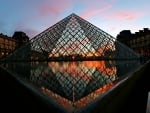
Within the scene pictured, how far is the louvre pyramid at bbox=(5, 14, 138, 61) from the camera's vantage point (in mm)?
26375

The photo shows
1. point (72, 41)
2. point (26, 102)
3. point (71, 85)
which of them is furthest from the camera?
point (72, 41)

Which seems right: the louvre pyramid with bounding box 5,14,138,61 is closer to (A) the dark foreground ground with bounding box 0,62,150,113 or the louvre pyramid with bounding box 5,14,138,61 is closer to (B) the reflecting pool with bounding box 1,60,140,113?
(B) the reflecting pool with bounding box 1,60,140,113

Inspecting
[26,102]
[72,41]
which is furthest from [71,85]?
[72,41]

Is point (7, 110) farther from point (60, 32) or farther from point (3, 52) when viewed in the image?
point (3, 52)

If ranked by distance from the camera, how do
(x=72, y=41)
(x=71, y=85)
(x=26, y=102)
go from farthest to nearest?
(x=72, y=41) < (x=71, y=85) < (x=26, y=102)

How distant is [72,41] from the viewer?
28938 mm

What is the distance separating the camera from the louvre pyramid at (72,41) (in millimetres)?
26375

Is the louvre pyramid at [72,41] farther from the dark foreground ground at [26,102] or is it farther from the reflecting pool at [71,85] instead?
the dark foreground ground at [26,102]

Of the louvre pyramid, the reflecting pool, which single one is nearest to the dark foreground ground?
the reflecting pool

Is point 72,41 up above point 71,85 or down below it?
above

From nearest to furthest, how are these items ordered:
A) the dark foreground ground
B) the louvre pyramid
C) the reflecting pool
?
the dark foreground ground, the reflecting pool, the louvre pyramid

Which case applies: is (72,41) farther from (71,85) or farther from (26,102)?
(26,102)

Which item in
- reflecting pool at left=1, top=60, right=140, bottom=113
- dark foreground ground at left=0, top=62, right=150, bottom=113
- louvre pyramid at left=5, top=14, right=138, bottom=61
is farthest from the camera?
louvre pyramid at left=5, top=14, right=138, bottom=61

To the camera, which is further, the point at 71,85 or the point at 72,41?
the point at 72,41
